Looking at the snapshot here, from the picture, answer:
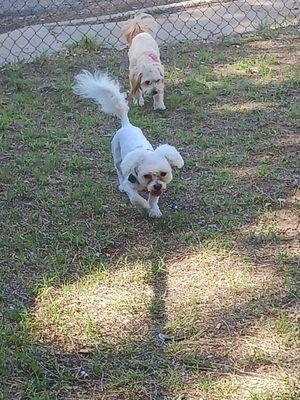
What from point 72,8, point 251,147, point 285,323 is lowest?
point 72,8

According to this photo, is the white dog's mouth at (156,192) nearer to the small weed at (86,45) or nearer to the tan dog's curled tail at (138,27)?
the tan dog's curled tail at (138,27)

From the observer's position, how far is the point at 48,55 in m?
6.76

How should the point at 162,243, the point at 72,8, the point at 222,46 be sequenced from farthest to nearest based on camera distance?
the point at 72,8 → the point at 222,46 → the point at 162,243

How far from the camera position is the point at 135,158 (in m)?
3.66

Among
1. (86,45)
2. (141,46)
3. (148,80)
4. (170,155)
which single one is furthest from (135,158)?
(86,45)

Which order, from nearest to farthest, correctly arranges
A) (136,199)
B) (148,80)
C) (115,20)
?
(136,199) < (148,80) < (115,20)

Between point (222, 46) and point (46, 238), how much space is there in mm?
3734

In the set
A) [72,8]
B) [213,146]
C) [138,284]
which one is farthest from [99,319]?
[72,8]

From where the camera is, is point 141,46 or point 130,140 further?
point 141,46

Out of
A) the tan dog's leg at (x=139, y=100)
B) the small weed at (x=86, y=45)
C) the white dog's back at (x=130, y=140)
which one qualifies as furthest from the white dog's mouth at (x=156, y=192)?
the small weed at (x=86, y=45)

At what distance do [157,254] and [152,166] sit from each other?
43 centimetres

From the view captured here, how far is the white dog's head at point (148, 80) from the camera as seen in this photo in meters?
5.41

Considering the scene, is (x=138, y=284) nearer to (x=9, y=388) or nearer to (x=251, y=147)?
(x=9, y=388)

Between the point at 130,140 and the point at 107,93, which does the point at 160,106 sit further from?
the point at 130,140
